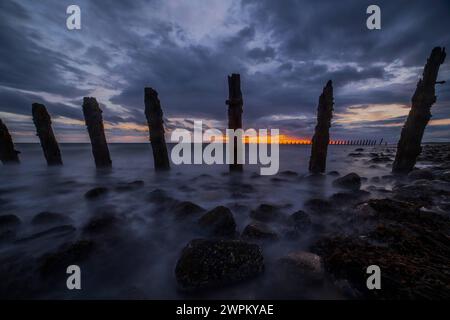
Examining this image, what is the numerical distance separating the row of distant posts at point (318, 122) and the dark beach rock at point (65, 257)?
6776 millimetres

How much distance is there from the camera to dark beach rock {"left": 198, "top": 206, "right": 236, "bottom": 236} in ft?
12.0

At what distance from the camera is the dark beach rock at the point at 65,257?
102 inches

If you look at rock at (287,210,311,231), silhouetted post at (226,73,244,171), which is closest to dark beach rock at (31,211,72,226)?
rock at (287,210,311,231)

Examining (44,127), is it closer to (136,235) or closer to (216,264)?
(136,235)

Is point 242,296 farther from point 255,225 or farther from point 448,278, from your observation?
point 448,278

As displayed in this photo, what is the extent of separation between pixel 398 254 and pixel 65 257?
4574 mm

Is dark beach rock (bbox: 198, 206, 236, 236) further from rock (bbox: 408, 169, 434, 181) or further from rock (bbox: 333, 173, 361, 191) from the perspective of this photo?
rock (bbox: 408, 169, 434, 181)

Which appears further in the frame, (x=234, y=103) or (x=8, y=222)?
(x=234, y=103)

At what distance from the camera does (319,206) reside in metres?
4.84

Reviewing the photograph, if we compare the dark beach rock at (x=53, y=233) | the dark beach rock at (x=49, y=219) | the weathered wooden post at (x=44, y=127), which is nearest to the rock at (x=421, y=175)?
the dark beach rock at (x=53, y=233)

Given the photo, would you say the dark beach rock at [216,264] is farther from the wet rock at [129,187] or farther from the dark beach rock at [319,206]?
the wet rock at [129,187]

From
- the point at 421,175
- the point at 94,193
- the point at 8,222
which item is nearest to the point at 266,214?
the point at 94,193

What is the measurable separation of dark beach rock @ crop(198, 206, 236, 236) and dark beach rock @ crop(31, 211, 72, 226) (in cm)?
310
